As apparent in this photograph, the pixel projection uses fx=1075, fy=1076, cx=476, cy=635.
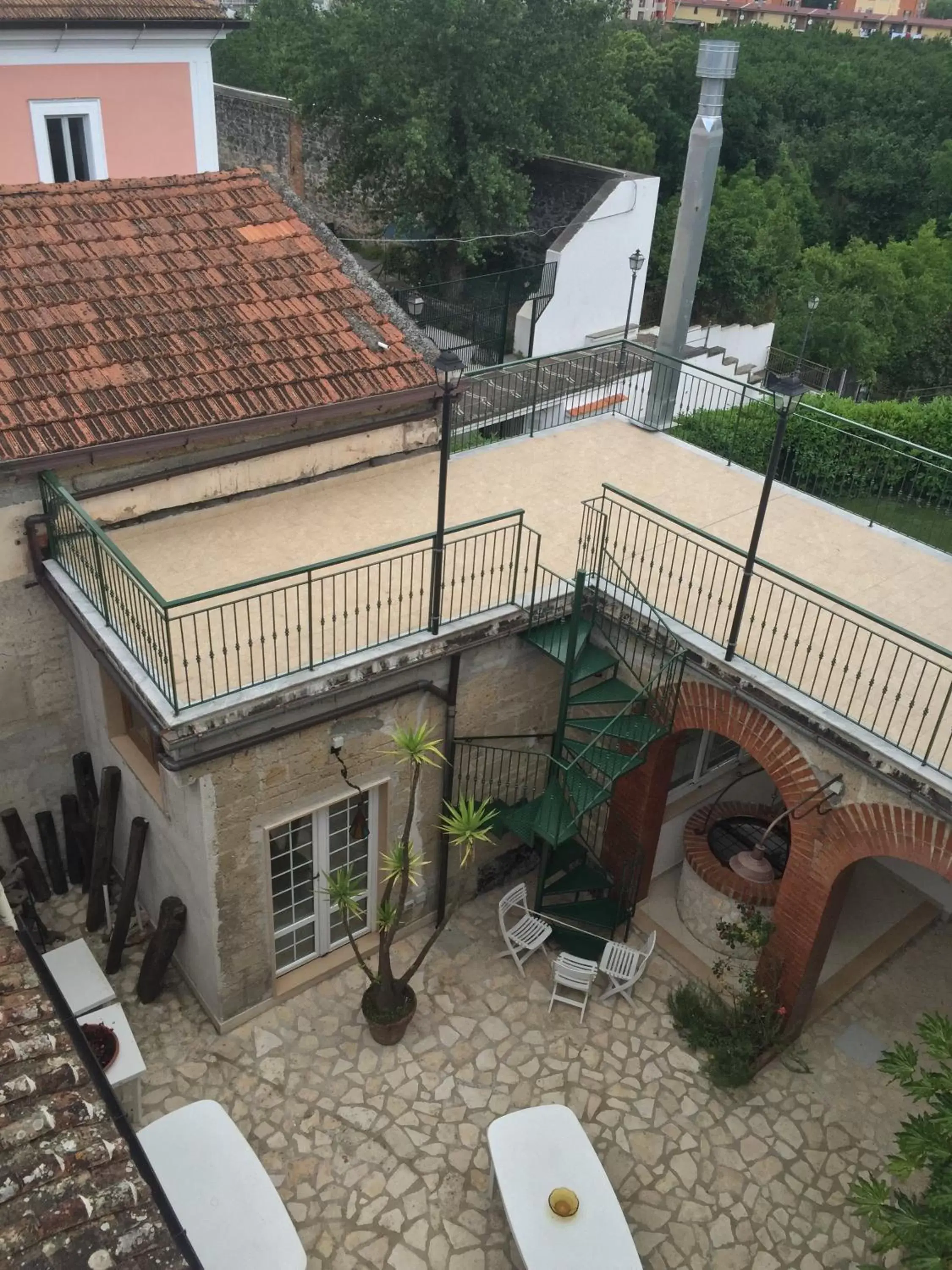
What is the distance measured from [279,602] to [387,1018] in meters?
3.78

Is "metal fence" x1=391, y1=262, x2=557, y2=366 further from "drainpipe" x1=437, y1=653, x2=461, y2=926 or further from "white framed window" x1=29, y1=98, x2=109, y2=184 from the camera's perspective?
"drainpipe" x1=437, y1=653, x2=461, y2=926

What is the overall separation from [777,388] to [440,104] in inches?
652

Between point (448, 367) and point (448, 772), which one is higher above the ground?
point (448, 367)

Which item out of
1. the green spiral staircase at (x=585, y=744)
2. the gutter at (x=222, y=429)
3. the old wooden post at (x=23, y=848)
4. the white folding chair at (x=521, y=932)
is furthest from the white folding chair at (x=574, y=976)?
the gutter at (x=222, y=429)

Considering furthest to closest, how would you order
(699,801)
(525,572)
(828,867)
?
(699,801), (525,572), (828,867)

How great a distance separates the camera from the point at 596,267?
2353 cm

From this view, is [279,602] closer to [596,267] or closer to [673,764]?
[673,764]

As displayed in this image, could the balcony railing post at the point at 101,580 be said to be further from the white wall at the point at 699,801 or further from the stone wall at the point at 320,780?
the white wall at the point at 699,801

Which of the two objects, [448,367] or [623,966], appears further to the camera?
[623,966]

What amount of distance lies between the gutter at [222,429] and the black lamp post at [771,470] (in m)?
4.11

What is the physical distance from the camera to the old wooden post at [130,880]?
979 cm

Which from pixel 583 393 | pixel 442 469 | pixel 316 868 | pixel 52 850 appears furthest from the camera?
pixel 583 393

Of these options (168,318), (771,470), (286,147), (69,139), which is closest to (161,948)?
(168,318)

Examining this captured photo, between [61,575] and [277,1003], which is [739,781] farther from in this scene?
[61,575]
